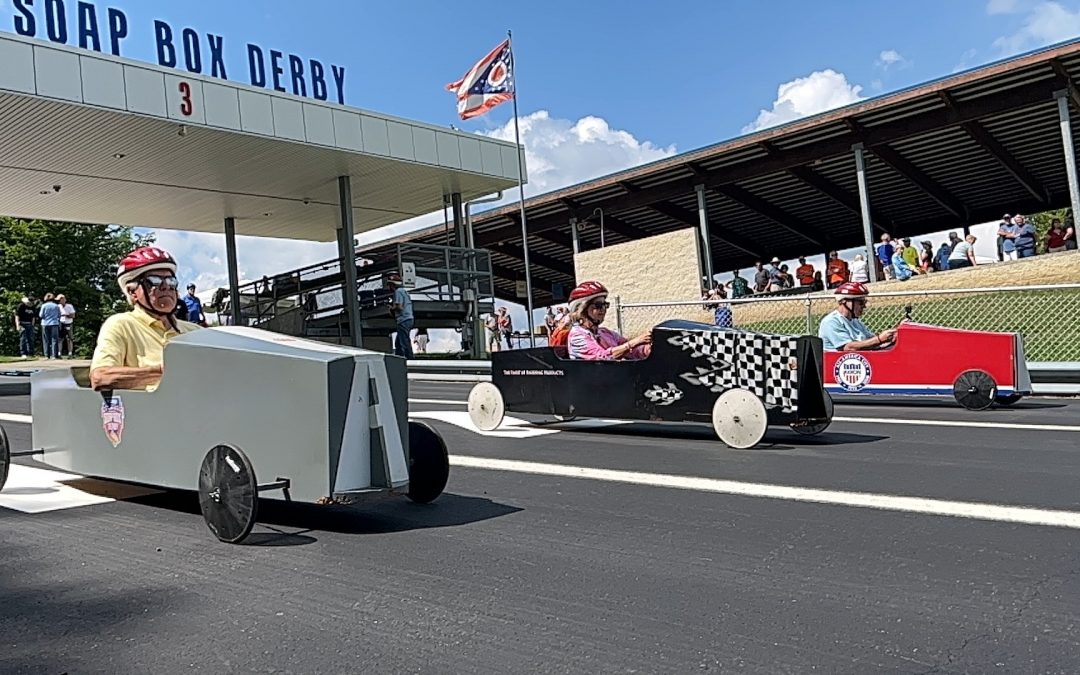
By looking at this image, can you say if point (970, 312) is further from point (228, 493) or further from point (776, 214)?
point (776, 214)

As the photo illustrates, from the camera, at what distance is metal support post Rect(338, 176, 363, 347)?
71.3 feet

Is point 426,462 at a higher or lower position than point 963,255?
lower

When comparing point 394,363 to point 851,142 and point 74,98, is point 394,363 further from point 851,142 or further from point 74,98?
point 851,142

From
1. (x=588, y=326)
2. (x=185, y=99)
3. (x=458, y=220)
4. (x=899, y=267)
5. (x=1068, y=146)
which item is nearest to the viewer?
(x=588, y=326)

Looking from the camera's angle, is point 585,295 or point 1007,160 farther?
point 1007,160

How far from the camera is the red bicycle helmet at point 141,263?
202 inches

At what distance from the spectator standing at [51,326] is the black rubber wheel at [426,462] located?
19387 mm

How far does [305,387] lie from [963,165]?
27142mm

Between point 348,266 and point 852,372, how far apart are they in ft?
48.3

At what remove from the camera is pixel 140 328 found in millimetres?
5055

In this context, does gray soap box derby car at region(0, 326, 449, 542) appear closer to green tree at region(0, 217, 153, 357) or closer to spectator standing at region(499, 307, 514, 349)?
spectator standing at region(499, 307, 514, 349)

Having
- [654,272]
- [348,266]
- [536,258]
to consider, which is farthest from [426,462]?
[536,258]

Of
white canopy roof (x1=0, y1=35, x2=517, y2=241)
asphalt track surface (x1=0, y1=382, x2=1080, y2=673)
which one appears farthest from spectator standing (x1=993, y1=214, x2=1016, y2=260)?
asphalt track surface (x1=0, y1=382, x2=1080, y2=673)

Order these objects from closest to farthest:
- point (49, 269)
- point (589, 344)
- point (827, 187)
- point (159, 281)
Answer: point (159, 281)
point (589, 344)
point (827, 187)
point (49, 269)
